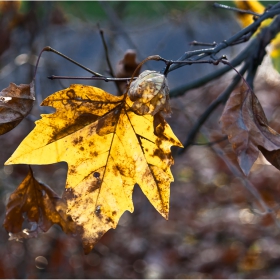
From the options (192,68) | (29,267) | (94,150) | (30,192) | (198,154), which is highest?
(94,150)

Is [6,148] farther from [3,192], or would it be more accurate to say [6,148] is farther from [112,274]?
[112,274]

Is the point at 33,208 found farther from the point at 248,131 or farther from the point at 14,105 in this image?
the point at 248,131

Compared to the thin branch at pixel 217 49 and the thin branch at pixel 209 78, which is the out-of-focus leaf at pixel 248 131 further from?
the thin branch at pixel 209 78

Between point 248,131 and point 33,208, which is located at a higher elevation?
point 248,131

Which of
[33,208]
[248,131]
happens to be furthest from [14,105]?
[248,131]

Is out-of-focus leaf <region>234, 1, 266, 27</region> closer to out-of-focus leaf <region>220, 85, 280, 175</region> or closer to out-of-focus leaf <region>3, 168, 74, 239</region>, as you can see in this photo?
out-of-focus leaf <region>220, 85, 280, 175</region>

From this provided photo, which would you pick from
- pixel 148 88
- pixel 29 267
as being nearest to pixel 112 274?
pixel 29 267

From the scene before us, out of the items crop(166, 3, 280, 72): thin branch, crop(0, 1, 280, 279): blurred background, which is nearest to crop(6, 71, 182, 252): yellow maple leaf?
crop(166, 3, 280, 72): thin branch
